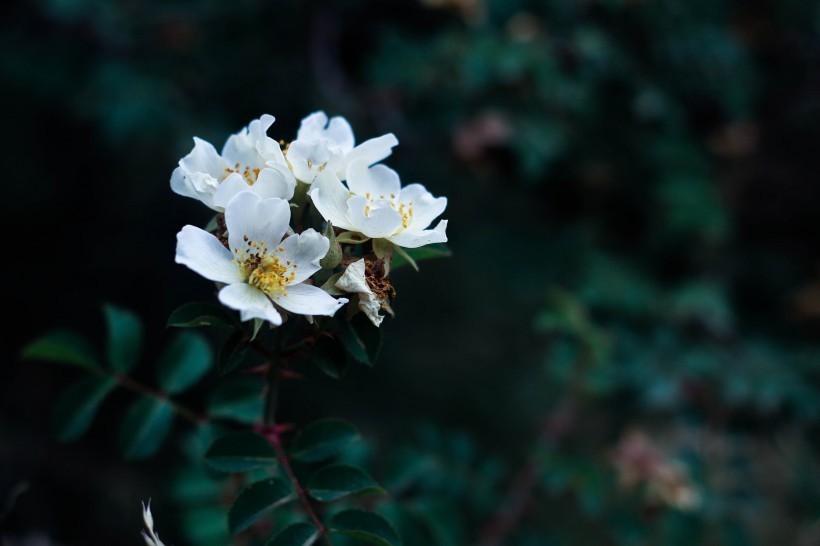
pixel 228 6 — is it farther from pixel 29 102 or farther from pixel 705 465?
pixel 705 465

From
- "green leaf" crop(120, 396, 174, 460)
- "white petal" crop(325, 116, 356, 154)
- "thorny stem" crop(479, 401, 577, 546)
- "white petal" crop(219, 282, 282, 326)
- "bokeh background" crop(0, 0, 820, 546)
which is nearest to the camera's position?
"white petal" crop(219, 282, 282, 326)

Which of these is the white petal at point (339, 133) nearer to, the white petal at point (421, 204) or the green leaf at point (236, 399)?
the white petal at point (421, 204)

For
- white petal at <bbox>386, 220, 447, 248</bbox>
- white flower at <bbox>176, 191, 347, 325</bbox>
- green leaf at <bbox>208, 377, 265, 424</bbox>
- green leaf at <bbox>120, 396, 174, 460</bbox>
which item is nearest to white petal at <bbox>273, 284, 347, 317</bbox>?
white flower at <bbox>176, 191, 347, 325</bbox>

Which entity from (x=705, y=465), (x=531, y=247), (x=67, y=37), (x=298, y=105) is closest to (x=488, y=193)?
(x=531, y=247)

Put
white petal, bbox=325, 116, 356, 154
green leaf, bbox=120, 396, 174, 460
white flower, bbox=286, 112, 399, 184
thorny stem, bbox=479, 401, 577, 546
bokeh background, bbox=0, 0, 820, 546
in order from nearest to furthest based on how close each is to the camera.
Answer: white flower, bbox=286, 112, 399, 184, white petal, bbox=325, 116, 356, 154, green leaf, bbox=120, 396, 174, 460, thorny stem, bbox=479, 401, 577, 546, bokeh background, bbox=0, 0, 820, 546

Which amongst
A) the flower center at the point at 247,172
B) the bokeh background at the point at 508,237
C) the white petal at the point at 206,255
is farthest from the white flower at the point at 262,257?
the bokeh background at the point at 508,237

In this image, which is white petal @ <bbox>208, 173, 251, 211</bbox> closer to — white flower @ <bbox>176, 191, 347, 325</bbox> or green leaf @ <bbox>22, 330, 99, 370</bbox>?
white flower @ <bbox>176, 191, 347, 325</bbox>

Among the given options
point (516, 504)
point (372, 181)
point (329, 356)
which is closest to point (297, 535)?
point (329, 356)

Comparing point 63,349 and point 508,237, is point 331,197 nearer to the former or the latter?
point 63,349
